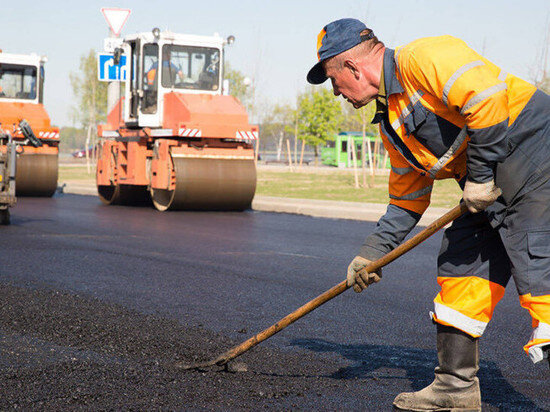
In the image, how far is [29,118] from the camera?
17.5m

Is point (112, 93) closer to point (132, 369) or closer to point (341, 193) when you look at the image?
point (341, 193)

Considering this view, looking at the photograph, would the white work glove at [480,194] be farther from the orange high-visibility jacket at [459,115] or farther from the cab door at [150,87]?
the cab door at [150,87]

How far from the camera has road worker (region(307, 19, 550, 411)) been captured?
9.55 feet

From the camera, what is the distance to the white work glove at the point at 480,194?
299cm

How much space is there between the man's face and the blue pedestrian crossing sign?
1244cm

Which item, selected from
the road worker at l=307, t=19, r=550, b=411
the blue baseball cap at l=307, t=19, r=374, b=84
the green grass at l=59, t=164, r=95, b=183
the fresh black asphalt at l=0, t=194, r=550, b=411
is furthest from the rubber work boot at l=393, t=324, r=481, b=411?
the green grass at l=59, t=164, r=95, b=183

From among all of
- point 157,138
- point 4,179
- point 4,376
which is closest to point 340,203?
point 157,138

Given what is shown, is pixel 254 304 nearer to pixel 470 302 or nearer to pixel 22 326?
pixel 22 326

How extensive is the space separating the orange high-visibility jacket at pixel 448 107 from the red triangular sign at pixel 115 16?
13.8 metres

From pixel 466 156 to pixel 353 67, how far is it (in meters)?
0.56

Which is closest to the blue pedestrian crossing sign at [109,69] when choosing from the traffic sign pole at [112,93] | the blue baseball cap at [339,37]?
the traffic sign pole at [112,93]

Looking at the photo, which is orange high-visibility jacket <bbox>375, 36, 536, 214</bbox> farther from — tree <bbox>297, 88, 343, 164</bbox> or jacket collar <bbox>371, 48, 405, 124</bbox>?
tree <bbox>297, 88, 343, 164</bbox>

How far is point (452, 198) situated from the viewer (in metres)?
17.6

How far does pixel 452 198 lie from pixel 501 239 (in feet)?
48.4
